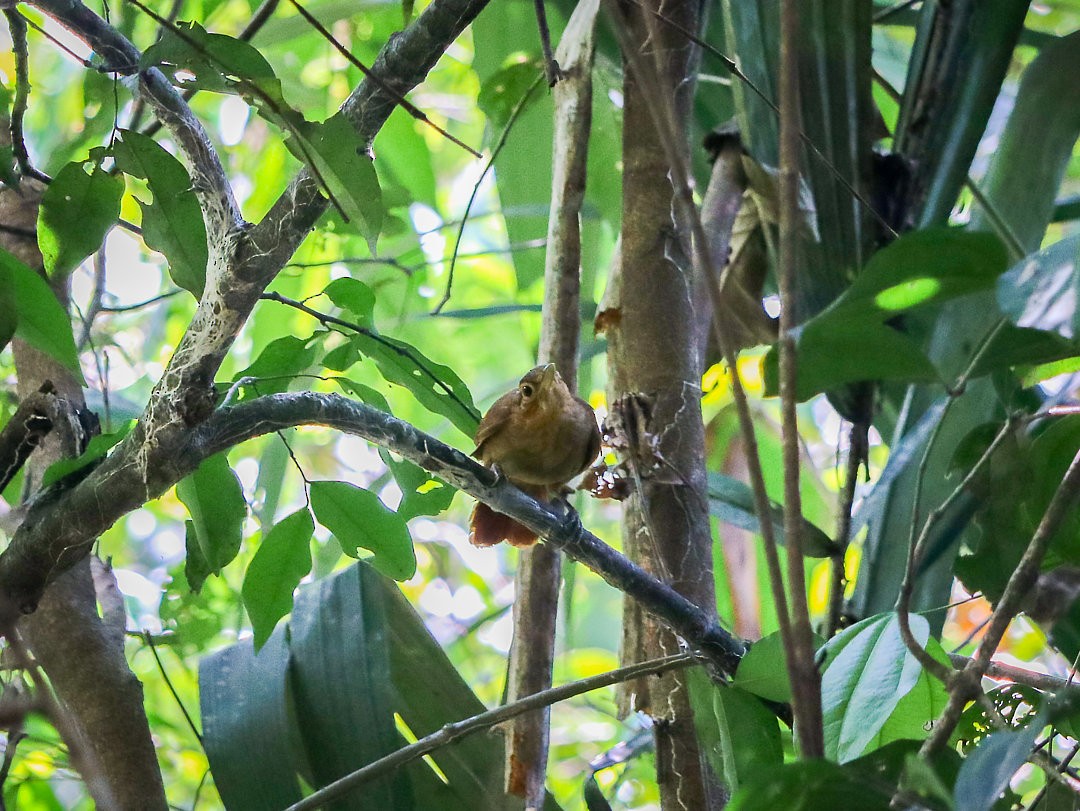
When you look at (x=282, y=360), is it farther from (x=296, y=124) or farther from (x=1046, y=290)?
(x=1046, y=290)

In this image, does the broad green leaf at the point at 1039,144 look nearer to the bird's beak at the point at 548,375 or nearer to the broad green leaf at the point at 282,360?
the bird's beak at the point at 548,375

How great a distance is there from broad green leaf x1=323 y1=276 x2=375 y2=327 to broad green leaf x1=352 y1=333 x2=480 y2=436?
3 centimetres

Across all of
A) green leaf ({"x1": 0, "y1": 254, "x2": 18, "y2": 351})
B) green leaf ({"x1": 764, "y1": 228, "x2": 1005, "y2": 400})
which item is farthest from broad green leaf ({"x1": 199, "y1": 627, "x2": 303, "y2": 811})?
green leaf ({"x1": 764, "y1": 228, "x2": 1005, "y2": 400})

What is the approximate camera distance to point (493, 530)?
1.84 m

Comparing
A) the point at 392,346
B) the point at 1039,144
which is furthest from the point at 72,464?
the point at 1039,144

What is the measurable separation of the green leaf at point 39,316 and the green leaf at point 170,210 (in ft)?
0.48

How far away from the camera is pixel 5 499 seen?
1.70m

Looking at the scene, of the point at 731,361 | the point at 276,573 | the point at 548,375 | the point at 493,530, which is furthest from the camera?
the point at 493,530

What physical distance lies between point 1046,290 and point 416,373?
2.49 ft

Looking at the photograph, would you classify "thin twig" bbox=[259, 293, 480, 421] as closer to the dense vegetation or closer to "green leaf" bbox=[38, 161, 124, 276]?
the dense vegetation

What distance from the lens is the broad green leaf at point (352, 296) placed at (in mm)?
1243

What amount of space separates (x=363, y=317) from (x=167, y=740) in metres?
2.44

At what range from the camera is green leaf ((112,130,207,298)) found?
44.1 inches

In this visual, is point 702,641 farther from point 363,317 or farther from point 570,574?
point 570,574
